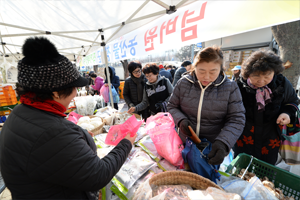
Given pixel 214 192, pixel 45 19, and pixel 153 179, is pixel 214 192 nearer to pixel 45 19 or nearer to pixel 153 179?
pixel 153 179

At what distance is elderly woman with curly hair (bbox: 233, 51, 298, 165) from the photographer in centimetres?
142

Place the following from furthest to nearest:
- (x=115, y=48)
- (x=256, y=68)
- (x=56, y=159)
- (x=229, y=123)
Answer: (x=115, y=48), (x=256, y=68), (x=229, y=123), (x=56, y=159)

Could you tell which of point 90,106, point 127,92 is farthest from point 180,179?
point 90,106

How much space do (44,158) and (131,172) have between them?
0.67 m

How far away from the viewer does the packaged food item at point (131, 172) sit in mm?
1021

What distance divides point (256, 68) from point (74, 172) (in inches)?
69.9

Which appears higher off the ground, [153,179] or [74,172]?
[74,172]

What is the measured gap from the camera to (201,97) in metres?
1.29

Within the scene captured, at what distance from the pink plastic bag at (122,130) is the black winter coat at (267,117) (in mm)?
1281

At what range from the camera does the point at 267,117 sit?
1553 mm

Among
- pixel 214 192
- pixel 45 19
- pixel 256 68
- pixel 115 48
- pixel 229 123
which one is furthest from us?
pixel 115 48

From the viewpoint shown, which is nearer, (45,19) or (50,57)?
(50,57)

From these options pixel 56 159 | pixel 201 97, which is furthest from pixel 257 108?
pixel 56 159

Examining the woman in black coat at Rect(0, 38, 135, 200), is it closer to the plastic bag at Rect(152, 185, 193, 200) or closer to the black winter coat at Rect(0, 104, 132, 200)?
the black winter coat at Rect(0, 104, 132, 200)
